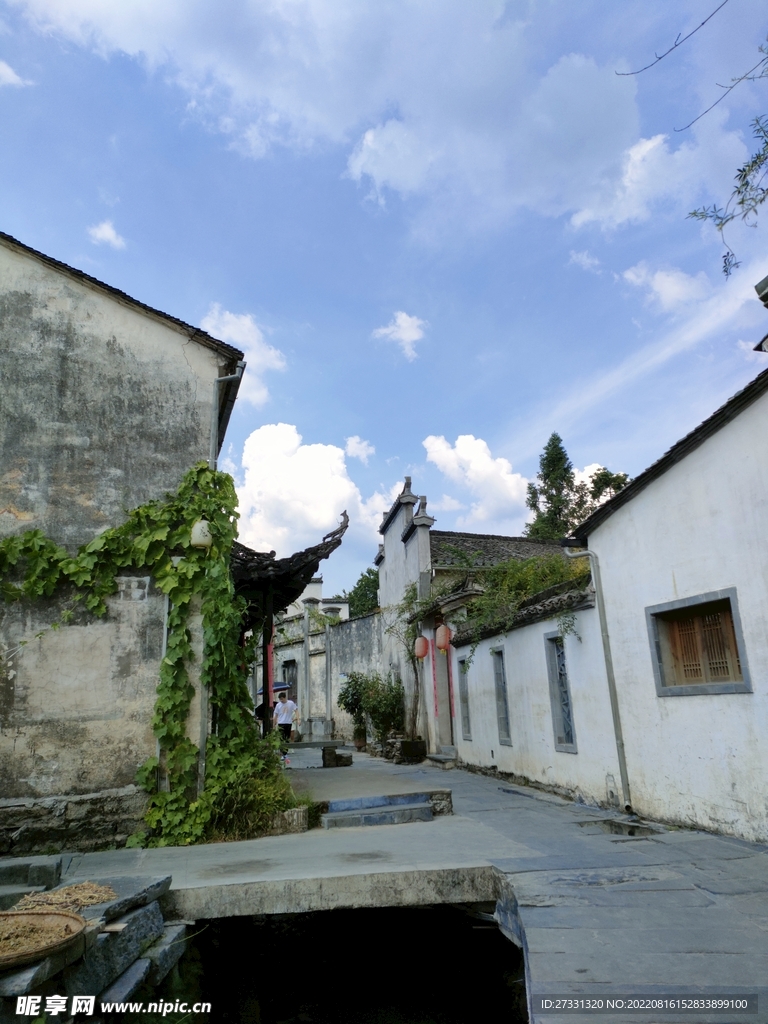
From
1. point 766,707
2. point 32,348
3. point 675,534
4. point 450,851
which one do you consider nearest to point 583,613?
point 675,534

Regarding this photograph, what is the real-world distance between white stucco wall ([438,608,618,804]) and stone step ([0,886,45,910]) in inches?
244

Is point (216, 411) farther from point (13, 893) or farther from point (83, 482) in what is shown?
point (13, 893)

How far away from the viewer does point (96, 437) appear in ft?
23.5

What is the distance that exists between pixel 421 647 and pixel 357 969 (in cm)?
975

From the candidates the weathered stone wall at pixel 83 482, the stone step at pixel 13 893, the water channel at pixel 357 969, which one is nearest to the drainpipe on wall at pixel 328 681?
the water channel at pixel 357 969

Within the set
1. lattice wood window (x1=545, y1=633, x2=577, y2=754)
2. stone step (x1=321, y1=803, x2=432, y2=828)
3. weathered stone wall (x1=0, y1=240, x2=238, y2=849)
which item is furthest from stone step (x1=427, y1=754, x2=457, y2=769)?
weathered stone wall (x1=0, y1=240, x2=238, y2=849)

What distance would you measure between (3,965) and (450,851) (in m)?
3.57

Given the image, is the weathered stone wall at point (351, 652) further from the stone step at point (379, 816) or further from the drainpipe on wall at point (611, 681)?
the stone step at point (379, 816)

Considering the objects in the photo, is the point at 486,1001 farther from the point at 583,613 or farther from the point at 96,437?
the point at 96,437

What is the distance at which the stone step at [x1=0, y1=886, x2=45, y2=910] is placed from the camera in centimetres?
399

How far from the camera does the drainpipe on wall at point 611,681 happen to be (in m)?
7.91

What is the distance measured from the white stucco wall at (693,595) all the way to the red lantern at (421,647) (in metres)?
7.54

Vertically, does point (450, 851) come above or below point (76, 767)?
below

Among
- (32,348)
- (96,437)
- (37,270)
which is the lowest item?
(96,437)
